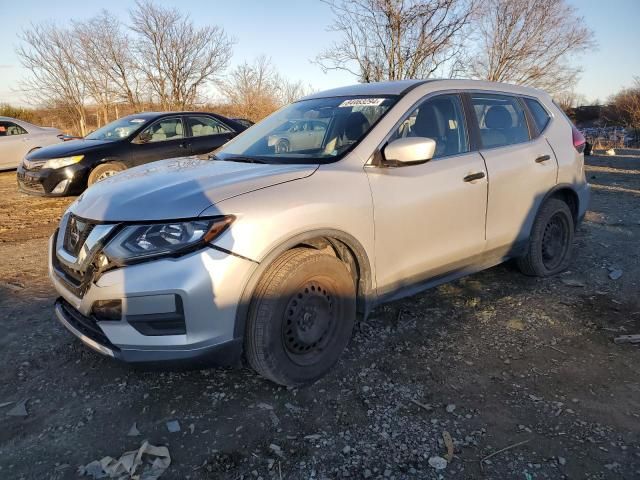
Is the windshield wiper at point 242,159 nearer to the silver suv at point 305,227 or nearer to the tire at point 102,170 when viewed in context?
the silver suv at point 305,227

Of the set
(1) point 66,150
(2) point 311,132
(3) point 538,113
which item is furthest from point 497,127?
(1) point 66,150

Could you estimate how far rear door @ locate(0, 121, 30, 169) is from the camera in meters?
11.6

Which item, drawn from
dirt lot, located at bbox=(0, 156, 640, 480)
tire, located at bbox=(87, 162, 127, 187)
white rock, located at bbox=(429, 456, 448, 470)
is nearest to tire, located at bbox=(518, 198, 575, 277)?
dirt lot, located at bbox=(0, 156, 640, 480)

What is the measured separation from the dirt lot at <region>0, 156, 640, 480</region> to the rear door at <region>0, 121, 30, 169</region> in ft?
32.2

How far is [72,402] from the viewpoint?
2566 millimetres

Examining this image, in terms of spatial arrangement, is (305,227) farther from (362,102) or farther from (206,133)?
(206,133)

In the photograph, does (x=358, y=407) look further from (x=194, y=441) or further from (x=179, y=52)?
(x=179, y=52)

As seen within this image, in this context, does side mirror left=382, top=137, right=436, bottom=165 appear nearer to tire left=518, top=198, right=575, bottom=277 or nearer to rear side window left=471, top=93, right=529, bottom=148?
rear side window left=471, top=93, right=529, bottom=148

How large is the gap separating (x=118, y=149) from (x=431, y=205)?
21.1ft

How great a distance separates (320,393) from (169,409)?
83cm

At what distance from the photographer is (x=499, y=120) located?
375 centimetres

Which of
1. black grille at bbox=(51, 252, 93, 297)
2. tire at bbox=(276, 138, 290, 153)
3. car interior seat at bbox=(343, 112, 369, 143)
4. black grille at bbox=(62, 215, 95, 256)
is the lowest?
black grille at bbox=(51, 252, 93, 297)

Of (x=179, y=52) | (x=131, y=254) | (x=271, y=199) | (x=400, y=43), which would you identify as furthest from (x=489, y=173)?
(x=179, y=52)

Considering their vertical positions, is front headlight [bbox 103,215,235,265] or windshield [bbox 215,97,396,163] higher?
windshield [bbox 215,97,396,163]
